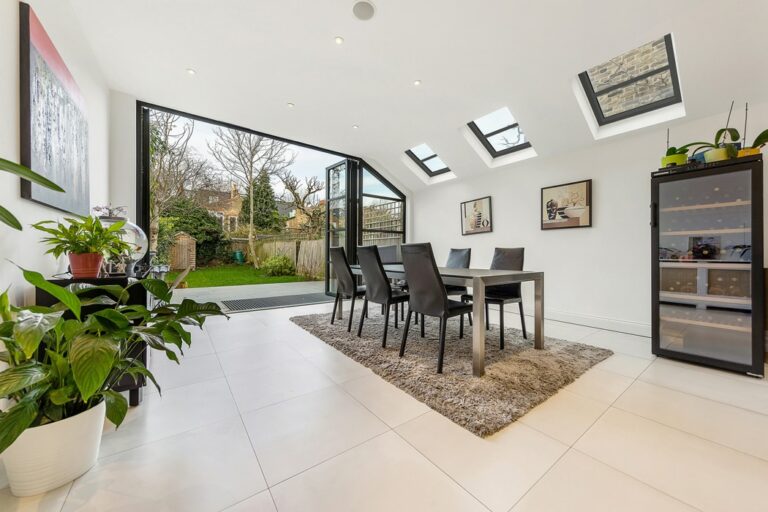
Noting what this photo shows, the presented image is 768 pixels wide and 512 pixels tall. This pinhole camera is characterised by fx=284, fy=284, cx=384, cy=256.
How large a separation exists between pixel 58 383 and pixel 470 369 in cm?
217

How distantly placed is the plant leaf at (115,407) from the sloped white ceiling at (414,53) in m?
2.61

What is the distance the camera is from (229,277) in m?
7.36

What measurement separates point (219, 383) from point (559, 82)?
13.1ft

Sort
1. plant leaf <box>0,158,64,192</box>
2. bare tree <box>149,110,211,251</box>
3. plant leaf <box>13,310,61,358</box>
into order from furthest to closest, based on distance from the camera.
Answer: bare tree <box>149,110,211,251</box> → plant leaf <box>13,310,61,358</box> → plant leaf <box>0,158,64,192</box>

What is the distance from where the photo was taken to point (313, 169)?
804 cm

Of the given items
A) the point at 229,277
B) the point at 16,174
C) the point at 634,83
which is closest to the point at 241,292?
the point at 229,277

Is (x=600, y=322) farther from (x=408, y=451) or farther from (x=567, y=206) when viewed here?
(x=408, y=451)

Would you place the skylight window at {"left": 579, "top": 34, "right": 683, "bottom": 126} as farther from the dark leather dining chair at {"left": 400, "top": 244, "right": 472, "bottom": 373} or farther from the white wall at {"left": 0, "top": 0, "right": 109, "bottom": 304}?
the white wall at {"left": 0, "top": 0, "right": 109, "bottom": 304}

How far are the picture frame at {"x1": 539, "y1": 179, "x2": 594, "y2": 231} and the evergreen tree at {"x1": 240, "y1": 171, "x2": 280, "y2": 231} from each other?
7.24 m

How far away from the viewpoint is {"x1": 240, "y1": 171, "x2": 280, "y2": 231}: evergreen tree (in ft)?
27.2

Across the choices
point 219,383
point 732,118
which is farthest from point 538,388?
point 732,118

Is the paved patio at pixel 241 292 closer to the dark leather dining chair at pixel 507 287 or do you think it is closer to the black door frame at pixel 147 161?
the black door frame at pixel 147 161

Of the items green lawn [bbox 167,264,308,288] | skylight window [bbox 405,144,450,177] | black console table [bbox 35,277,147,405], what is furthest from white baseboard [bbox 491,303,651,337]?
green lawn [bbox 167,264,308,288]

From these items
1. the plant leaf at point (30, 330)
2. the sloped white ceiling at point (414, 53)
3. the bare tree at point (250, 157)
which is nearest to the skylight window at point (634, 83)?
the sloped white ceiling at point (414, 53)
